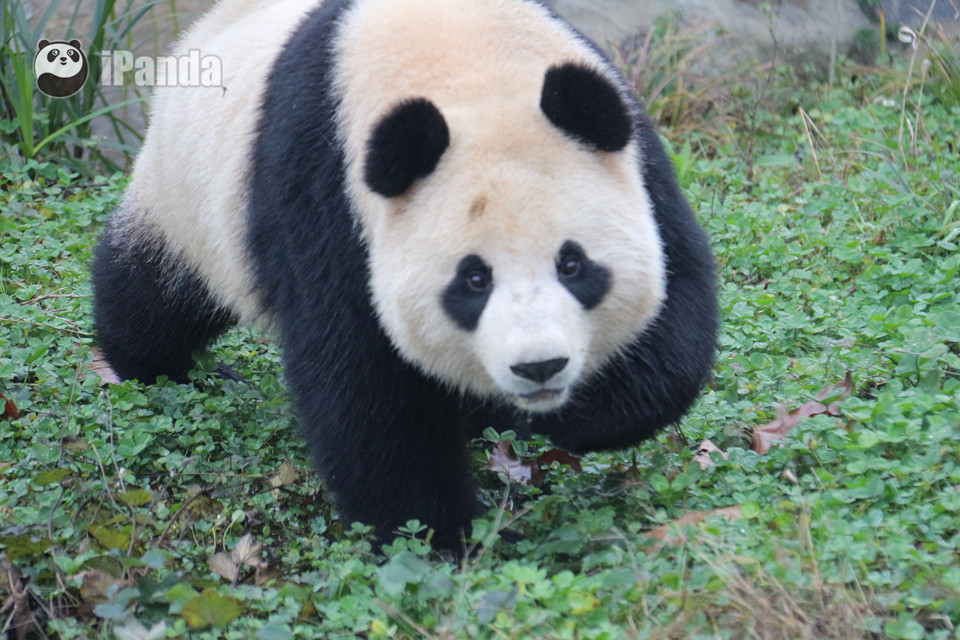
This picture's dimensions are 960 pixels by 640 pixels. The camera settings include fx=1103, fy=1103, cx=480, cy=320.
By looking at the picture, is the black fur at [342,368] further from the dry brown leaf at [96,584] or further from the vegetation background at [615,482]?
the dry brown leaf at [96,584]

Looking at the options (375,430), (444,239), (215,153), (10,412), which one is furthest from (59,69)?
(444,239)

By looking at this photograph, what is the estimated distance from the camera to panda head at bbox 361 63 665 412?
282 centimetres

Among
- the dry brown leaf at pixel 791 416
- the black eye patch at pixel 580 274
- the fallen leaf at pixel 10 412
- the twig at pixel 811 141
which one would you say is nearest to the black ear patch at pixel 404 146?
the black eye patch at pixel 580 274

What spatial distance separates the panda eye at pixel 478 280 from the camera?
9.37 ft

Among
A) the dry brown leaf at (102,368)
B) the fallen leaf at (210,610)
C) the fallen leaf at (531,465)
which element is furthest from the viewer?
the dry brown leaf at (102,368)

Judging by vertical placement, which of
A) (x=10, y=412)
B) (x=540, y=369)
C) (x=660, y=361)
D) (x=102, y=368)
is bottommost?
(x=102, y=368)

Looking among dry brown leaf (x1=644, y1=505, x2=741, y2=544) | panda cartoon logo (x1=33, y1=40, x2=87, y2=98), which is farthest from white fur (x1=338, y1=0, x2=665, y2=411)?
panda cartoon logo (x1=33, y1=40, x2=87, y2=98)

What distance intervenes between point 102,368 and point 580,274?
285 cm

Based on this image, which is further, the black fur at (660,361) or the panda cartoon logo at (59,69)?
the panda cartoon logo at (59,69)

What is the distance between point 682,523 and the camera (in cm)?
300

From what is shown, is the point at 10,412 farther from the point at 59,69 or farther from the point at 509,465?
the point at 59,69

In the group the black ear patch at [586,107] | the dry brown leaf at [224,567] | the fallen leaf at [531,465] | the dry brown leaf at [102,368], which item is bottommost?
the dry brown leaf at [102,368]

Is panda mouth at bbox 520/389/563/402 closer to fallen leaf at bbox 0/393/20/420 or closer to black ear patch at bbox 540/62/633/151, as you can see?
black ear patch at bbox 540/62/633/151

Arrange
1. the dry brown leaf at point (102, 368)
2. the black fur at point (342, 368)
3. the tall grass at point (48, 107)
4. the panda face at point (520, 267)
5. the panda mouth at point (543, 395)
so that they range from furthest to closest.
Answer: the tall grass at point (48, 107), the dry brown leaf at point (102, 368), the black fur at point (342, 368), the panda mouth at point (543, 395), the panda face at point (520, 267)
